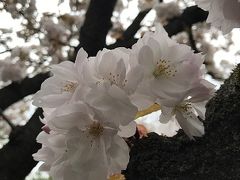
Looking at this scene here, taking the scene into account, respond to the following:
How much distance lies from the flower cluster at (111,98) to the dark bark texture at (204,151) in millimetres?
133

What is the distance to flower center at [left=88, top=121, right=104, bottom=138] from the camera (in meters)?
0.71

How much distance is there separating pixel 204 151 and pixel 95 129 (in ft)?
0.81

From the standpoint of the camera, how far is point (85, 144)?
28.7 inches

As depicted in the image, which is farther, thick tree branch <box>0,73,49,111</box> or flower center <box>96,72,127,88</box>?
thick tree branch <box>0,73,49,111</box>

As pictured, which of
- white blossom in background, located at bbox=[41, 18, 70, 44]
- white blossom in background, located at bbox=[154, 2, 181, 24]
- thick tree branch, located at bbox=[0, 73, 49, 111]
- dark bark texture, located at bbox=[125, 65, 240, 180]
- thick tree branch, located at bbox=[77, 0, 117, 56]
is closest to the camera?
dark bark texture, located at bbox=[125, 65, 240, 180]

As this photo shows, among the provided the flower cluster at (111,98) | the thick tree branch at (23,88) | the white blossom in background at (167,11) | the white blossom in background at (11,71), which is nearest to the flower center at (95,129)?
the flower cluster at (111,98)

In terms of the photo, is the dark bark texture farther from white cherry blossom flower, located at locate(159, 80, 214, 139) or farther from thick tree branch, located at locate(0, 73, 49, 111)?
thick tree branch, located at locate(0, 73, 49, 111)

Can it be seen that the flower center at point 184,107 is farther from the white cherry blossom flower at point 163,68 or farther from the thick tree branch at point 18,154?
the thick tree branch at point 18,154

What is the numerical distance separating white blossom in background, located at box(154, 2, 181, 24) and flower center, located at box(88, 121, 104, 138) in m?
2.40

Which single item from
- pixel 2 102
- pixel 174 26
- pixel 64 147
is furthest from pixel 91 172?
pixel 174 26

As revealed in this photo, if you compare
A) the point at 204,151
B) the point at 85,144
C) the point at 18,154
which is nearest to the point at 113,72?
the point at 85,144

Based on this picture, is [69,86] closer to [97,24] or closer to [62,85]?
[62,85]

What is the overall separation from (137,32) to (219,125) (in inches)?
78.7

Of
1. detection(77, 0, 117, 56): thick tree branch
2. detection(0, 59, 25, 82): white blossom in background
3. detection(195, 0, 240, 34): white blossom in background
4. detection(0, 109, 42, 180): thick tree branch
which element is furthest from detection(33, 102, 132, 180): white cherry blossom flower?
detection(0, 59, 25, 82): white blossom in background
